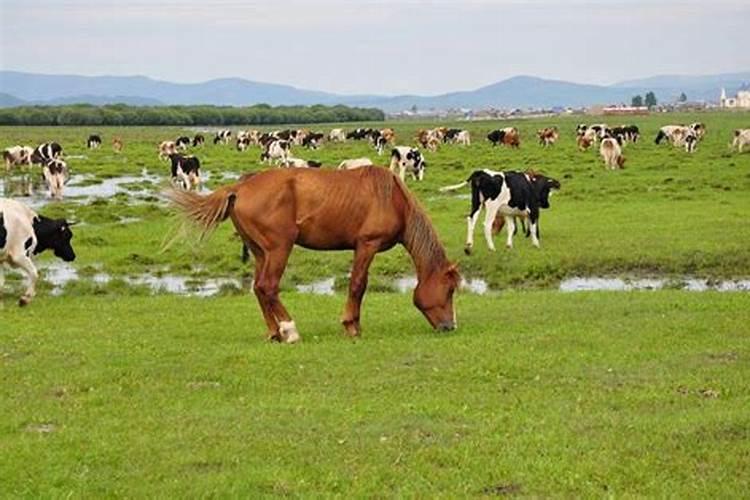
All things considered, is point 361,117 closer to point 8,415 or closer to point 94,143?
point 94,143

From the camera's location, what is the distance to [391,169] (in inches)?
1141

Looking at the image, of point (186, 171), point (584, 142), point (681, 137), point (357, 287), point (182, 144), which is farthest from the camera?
point (182, 144)

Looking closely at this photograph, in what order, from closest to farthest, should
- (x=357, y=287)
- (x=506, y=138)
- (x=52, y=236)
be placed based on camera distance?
(x=357, y=287)
(x=52, y=236)
(x=506, y=138)

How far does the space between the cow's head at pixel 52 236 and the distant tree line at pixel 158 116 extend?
415ft

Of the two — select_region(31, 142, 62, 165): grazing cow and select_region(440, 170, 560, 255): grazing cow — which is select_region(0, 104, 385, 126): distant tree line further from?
select_region(440, 170, 560, 255): grazing cow

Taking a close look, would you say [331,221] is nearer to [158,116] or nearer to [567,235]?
[567,235]

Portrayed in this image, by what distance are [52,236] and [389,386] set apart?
428 inches

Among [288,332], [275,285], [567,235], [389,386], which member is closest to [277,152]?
[567,235]

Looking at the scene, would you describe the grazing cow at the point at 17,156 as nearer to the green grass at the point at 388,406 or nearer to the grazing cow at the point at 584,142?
the grazing cow at the point at 584,142

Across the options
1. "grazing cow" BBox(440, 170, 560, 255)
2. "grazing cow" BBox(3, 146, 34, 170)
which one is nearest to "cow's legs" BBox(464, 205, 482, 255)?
"grazing cow" BBox(440, 170, 560, 255)

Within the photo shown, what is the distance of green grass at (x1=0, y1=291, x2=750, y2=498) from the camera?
8109mm

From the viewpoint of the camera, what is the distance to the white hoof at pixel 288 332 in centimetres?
1391

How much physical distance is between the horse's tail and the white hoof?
5.35 feet

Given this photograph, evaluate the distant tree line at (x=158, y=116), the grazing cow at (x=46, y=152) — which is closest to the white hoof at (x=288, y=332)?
the grazing cow at (x=46, y=152)
